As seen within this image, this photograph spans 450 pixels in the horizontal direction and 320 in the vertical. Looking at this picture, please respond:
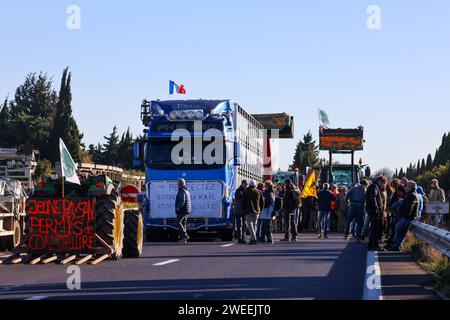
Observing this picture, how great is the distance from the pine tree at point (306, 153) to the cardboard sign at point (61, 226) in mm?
105778

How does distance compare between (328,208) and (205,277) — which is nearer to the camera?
(205,277)

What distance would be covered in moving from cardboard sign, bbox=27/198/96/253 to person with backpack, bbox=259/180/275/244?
10397 millimetres

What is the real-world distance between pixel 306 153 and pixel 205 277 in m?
112

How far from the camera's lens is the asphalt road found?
44.8 ft

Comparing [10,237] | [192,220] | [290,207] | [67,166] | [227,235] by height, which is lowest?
[227,235]

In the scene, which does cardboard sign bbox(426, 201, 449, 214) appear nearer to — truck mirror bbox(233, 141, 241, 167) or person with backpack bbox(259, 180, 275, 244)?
person with backpack bbox(259, 180, 275, 244)

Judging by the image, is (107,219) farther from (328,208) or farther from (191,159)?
(328,208)

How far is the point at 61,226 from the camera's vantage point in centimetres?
1947

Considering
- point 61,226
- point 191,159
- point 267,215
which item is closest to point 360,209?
point 267,215

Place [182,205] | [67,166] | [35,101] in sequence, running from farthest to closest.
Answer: [35,101], [182,205], [67,166]

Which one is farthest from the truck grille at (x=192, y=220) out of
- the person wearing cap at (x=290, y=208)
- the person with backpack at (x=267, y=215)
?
the person wearing cap at (x=290, y=208)
